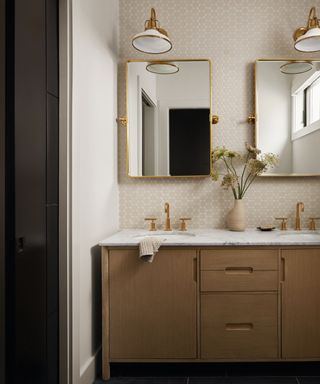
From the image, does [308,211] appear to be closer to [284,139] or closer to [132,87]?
[284,139]

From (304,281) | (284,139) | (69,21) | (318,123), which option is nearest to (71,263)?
(69,21)

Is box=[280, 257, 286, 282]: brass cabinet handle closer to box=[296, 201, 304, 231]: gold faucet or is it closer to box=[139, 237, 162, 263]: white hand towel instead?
box=[296, 201, 304, 231]: gold faucet

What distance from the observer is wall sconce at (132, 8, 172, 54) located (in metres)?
2.12

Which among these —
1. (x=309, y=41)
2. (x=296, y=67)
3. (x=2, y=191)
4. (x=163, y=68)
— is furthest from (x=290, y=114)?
(x=2, y=191)

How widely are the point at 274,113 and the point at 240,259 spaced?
3.93ft

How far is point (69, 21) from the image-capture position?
63.1 inches

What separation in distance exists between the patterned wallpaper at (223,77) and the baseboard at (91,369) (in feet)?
3.12

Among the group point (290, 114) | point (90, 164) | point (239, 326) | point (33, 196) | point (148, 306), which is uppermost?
point (290, 114)

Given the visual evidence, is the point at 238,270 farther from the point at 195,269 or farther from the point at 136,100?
the point at 136,100

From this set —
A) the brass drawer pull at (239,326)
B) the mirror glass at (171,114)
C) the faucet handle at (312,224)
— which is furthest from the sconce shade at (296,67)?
the brass drawer pull at (239,326)

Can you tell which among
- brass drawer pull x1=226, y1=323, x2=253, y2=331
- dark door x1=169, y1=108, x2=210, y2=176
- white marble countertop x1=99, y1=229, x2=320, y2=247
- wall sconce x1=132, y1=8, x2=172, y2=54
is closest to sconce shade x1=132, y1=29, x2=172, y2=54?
wall sconce x1=132, y1=8, x2=172, y2=54

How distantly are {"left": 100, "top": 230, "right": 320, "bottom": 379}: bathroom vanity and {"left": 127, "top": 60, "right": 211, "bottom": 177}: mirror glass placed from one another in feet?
2.55

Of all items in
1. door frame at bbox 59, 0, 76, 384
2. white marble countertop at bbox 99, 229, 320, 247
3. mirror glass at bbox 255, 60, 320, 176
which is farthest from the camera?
mirror glass at bbox 255, 60, 320, 176

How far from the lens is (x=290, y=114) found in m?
2.47
